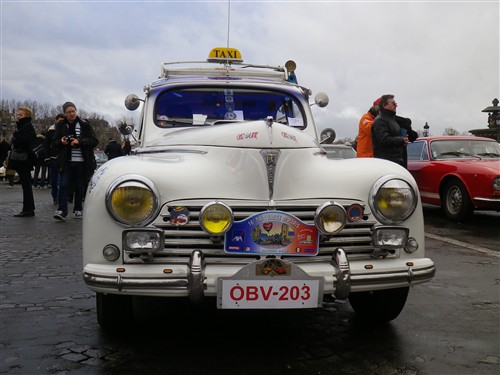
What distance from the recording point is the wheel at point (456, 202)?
340 inches

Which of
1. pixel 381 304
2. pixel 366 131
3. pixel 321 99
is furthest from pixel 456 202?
pixel 381 304

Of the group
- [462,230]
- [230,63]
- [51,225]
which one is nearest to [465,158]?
[462,230]

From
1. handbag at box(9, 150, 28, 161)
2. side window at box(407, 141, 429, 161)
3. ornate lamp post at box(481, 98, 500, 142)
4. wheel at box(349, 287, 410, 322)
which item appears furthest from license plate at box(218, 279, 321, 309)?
ornate lamp post at box(481, 98, 500, 142)

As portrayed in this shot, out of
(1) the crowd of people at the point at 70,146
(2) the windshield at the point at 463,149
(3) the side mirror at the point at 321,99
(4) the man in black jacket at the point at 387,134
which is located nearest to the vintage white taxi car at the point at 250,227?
(3) the side mirror at the point at 321,99

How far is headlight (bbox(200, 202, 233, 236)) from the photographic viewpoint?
2863 millimetres

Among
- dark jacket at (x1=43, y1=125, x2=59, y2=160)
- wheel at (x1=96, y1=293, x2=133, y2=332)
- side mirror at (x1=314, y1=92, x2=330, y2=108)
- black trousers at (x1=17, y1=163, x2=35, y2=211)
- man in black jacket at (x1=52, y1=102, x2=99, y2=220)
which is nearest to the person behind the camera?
wheel at (x1=96, y1=293, x2=133, y2=332)

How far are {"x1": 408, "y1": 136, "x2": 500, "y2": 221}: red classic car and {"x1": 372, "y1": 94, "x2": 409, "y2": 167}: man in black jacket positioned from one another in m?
1.78

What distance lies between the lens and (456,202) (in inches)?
354

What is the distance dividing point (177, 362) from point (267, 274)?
2.44 ft

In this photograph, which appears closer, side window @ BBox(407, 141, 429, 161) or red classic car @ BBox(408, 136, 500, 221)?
red classic car @ BBox(408, 136, 500, 221)

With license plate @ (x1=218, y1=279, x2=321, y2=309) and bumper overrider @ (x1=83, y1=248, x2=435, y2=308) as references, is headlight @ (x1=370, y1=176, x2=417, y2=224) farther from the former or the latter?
license plate @ (x1=218, y1=279, x2=321, y2=309)

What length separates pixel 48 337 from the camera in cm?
330

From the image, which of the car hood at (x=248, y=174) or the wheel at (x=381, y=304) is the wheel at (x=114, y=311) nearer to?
the car hood at (x=248, y=174)

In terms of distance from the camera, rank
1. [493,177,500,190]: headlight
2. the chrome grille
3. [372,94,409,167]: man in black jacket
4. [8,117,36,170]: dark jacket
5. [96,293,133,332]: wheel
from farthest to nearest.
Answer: [8,117,36,170]: dark jacket → [493,177,500,190]: headlight → [372,94,409,167]: man in black jacket → [96,293,133,332]: wheel → the chrome grille
